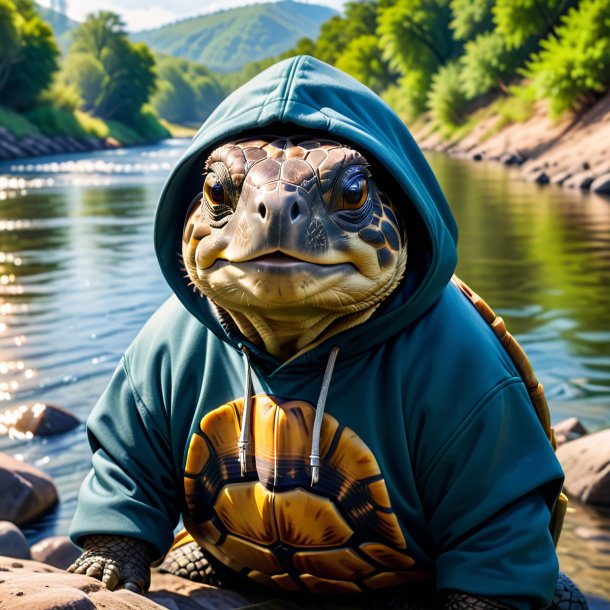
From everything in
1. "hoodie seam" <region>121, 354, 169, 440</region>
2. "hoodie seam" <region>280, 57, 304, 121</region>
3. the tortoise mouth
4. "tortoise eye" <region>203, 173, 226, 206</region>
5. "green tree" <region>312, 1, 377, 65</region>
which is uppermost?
"green tree" <region>312, 1, 377, 65</region>

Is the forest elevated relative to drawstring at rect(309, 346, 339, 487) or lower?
elevated

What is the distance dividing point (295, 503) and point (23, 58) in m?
52.1

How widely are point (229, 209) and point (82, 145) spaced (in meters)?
50.7

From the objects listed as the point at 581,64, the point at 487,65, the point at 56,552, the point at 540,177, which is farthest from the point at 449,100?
the point at 56,552

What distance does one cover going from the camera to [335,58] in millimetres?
75000

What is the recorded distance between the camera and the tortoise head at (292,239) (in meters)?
2.35

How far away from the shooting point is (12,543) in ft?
13.3

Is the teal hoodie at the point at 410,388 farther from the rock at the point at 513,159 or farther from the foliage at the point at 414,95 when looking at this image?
the foliage at the point at 414,95

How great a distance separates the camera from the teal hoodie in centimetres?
262

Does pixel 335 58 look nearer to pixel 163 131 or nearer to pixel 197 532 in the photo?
pixel 163 131

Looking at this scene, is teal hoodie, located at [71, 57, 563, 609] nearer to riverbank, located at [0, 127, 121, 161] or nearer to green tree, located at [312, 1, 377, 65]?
riverbank, located at [0, 127, 121, 161]

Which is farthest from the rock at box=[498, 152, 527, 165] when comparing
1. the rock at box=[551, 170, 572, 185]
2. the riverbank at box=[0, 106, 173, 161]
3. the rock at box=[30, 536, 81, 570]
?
the rock at box=[30, 536, 81, 570]

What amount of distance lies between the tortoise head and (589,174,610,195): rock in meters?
17.8

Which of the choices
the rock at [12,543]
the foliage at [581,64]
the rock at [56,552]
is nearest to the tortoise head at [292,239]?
the rock at [12,543]
